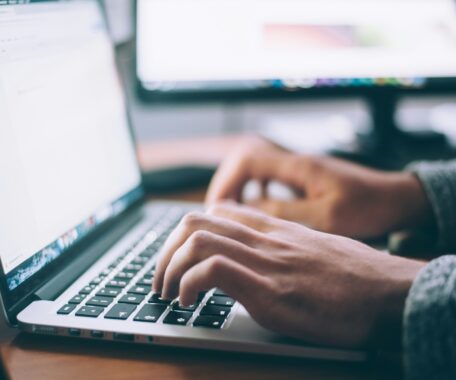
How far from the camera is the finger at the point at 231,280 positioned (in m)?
0.41

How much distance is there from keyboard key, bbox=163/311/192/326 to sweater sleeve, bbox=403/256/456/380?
161 mm

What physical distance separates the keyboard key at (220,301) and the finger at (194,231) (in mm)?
43

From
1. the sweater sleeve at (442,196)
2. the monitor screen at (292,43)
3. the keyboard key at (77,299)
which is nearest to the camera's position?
the keyboard key at (77,299)

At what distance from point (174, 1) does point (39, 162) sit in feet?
1.53

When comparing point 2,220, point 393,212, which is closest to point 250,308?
point 2,220

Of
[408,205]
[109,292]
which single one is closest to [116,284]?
[109,292]

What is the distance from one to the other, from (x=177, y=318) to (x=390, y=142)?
683 millimetres

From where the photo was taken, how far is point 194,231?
0.47 metres

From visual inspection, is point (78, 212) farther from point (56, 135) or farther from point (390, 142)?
point (390, 142)

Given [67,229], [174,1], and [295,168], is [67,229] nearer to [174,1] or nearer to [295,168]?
[295,168]

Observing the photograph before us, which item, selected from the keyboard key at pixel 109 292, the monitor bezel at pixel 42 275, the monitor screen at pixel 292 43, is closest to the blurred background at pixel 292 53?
the monitor screen at pixel 292 43

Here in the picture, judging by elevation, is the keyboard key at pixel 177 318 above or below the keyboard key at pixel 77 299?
below

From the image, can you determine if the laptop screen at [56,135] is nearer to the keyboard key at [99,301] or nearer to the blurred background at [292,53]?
the keyboard key at [99,301]

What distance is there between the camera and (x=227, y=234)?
0.47 meters
